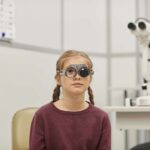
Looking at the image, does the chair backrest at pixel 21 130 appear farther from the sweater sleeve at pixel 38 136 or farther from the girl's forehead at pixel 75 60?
the girl's forehead at pixel 75 60

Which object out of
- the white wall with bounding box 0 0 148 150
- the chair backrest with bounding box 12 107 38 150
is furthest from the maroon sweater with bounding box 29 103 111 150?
the white wall with bounding box 0 0 148 150

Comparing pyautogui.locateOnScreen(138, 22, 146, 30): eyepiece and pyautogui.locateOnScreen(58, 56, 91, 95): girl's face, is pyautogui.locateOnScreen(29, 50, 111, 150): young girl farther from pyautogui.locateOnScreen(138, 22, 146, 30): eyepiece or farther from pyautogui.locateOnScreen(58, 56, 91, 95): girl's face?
pyautogui.locateOnScreen(138, 22, 146, 30): eyepiece

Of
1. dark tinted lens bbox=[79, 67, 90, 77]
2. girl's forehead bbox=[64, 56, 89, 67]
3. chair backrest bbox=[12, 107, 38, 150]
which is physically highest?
girl's forehead bbox=[64, 56, 89, 67]

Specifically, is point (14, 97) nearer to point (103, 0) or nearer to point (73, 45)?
point (73, 45)

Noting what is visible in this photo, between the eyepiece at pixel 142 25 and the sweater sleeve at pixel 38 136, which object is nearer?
the sweater sleeve at pixel 38 136

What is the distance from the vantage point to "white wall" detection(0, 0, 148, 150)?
9.21 feet

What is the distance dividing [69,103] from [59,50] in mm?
1761

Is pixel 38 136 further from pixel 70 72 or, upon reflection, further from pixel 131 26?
pixel 131 26

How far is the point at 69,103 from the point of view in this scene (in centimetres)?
147

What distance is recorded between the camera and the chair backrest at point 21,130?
217 centimetres

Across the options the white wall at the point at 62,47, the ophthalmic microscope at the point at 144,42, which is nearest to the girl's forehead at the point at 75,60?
the ophthalmic microscope at the point at 144,42

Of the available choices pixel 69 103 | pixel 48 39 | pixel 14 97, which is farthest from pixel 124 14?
pixel 69 103

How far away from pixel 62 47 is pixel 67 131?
184 cm

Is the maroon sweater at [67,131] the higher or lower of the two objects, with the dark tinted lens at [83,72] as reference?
lower
